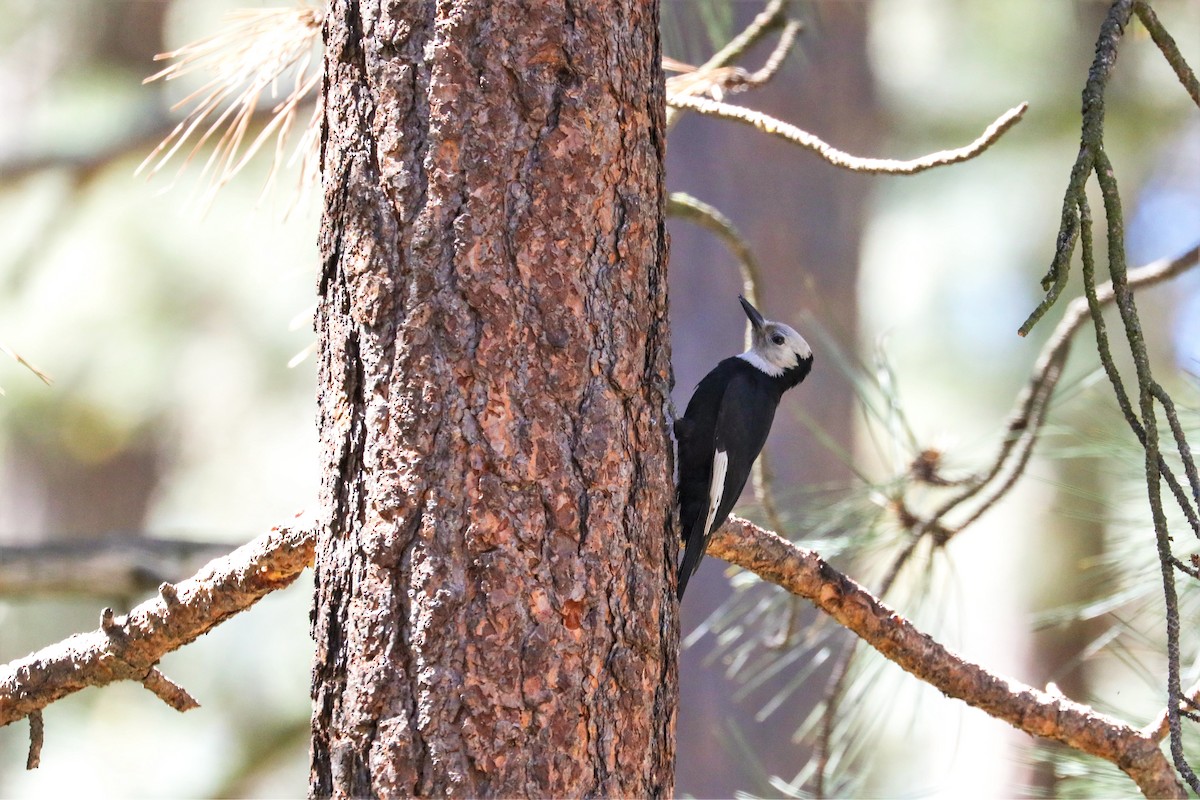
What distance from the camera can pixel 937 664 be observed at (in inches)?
75.5

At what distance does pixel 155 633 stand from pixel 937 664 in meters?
1.32

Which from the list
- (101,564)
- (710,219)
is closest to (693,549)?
(710,219)

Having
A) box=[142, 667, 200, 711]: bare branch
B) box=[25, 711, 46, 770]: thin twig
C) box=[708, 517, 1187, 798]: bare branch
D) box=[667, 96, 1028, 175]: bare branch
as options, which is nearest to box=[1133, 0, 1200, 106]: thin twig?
box=[667, 96, 1028, 175]: bare branch

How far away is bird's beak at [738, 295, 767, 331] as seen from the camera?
287 centimetres

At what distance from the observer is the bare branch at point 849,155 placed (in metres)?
1.62

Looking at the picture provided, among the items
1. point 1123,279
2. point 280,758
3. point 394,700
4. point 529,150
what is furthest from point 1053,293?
point 280,758

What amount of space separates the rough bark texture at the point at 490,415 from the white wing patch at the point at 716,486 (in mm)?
438

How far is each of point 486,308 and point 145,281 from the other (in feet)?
19.4

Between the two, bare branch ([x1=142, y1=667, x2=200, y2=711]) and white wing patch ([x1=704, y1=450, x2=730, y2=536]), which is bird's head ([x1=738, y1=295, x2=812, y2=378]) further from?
bare branch ([x1=142, y1=667, x2=200, y2=711])

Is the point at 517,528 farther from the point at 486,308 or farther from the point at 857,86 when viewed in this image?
the point at 857,86

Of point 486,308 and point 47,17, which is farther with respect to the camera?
point 47,17

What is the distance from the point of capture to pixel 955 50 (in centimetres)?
741

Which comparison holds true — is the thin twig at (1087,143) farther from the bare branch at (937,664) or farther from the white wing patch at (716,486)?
the white wing patch at (716,486)

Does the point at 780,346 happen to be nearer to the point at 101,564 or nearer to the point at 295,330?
the point at 101,564
